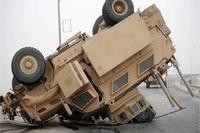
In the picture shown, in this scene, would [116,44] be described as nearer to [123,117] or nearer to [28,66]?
[123,117]

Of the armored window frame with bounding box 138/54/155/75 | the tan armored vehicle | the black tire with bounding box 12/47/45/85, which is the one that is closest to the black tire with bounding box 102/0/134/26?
the tan armored vehicle

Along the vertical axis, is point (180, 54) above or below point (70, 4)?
below

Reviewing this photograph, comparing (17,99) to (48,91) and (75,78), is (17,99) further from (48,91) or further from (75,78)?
(75,78)

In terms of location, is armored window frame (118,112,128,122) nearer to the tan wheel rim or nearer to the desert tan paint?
the desert tan paint

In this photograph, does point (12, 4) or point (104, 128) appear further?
point (12, 4)

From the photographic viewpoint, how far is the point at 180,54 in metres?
18.2

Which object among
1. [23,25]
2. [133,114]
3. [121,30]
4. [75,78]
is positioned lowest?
[133,114]

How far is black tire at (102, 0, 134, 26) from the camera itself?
7.39m

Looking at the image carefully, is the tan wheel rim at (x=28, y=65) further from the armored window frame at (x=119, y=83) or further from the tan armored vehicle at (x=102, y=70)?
the armored window frame at (x=119, y=83)

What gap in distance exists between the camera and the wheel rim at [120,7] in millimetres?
7484

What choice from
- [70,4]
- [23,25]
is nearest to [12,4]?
[23,25]

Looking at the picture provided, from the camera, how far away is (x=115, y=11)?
7.49m

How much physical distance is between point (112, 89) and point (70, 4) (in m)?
11.2

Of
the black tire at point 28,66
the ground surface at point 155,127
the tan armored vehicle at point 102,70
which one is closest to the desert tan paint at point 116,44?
the tan armored vehicle at point 102,70
